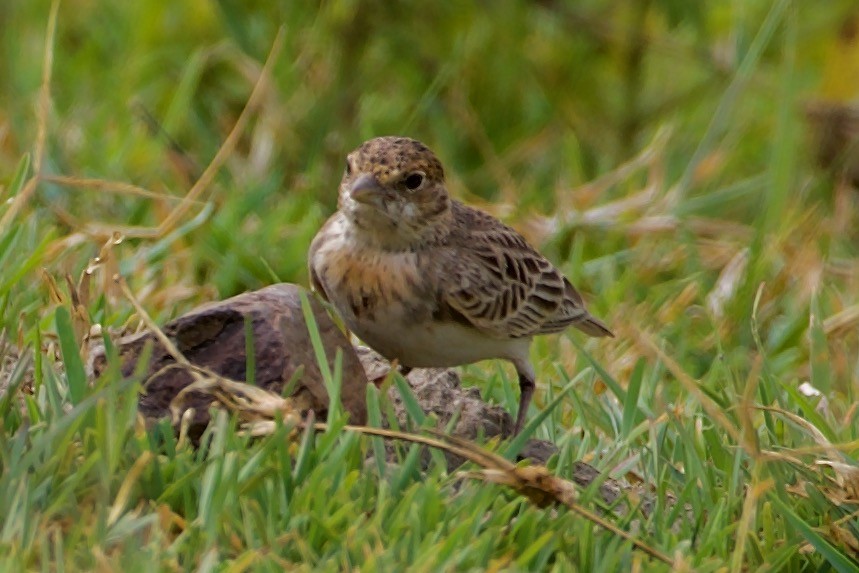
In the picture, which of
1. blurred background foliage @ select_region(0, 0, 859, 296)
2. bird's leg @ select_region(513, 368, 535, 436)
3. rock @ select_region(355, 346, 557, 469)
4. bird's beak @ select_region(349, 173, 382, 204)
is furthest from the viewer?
blurred background foliage @ select_region(0, 0, 859, 296)

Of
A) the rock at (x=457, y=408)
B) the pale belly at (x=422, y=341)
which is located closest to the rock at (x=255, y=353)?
the rock at (x=457, y=408)

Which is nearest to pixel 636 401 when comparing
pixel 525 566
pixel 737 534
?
pixel 737 534

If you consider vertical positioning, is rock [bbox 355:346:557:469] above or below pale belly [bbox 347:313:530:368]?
below

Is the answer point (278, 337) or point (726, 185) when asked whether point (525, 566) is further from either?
point (726, 185)

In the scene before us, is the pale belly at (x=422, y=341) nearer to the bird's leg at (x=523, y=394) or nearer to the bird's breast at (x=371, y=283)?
the bird's breast at (x=371, y=283)

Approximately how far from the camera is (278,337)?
4105 mm

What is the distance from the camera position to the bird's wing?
487 cm

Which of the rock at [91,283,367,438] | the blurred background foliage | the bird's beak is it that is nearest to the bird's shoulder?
the bird's beak

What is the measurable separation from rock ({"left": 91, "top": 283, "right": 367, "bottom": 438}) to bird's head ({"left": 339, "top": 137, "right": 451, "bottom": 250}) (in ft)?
2.11

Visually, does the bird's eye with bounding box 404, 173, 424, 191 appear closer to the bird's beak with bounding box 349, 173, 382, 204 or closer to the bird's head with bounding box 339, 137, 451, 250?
the bird's head with bounding box 339, 137, 451, 250

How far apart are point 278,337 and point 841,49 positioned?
5.65 metres

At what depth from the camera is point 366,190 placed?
15.6ft

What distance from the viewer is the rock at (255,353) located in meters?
4.06

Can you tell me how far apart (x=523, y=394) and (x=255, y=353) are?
1.05 metres
